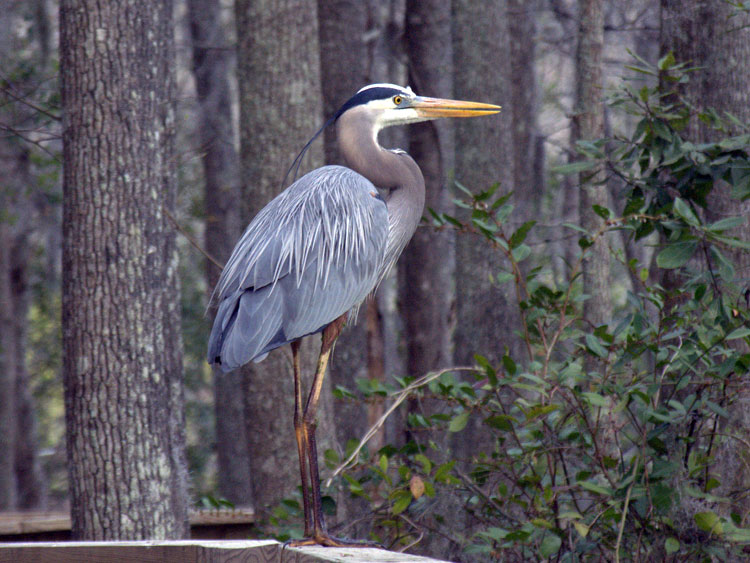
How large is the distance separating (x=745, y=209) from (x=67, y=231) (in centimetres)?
349

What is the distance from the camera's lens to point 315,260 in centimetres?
406

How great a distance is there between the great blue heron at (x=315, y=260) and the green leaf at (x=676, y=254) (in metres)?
1.04

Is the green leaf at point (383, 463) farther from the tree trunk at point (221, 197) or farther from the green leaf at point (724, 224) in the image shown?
the tree trunk at point (221, 197)

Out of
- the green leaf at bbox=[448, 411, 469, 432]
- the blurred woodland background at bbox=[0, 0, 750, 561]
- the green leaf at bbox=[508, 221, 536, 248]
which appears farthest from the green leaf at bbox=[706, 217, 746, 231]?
the green leaf at bbox=[448, 411, 469, 432]

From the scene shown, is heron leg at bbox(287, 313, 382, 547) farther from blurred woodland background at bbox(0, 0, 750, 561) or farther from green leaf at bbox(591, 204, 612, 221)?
green leaf at bbox(591, 204, 612, 221)

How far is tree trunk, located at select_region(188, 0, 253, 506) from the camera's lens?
41.6 feet

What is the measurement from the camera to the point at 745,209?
4793 millimetres

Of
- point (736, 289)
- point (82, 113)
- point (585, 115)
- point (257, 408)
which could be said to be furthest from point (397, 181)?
point (585, 115)

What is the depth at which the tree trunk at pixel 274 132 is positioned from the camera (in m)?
6.78

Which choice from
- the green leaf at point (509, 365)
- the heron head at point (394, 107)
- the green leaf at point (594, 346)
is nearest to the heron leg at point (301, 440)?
the green leaf at point (509, 365)

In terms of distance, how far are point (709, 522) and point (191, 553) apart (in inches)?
75.9

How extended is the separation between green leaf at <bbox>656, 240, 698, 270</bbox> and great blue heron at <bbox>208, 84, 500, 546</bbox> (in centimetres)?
104

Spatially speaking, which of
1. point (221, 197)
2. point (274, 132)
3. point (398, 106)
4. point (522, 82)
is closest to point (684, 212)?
point (398, 106)

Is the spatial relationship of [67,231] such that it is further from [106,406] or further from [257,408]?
[257,408]
